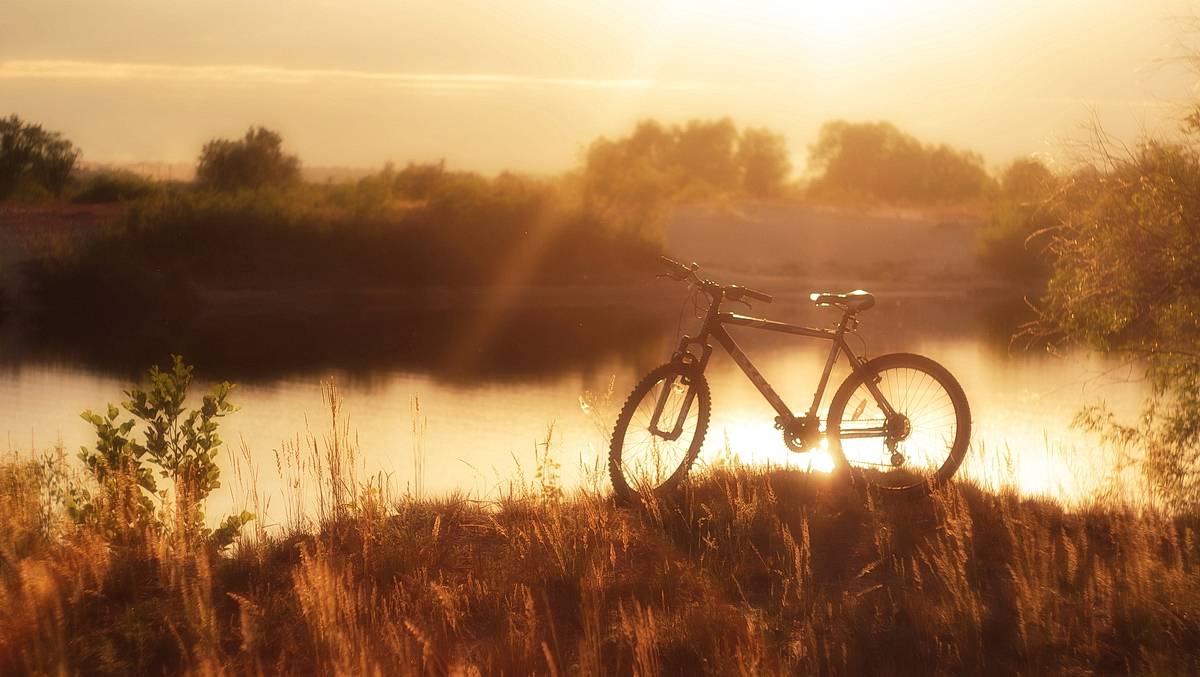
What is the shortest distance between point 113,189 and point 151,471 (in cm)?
3761

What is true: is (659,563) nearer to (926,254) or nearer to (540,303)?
(540,303)

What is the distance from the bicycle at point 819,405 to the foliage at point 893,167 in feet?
209

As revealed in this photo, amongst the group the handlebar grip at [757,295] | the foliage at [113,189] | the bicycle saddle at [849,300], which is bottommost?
the bicycle saddle at [849,300]

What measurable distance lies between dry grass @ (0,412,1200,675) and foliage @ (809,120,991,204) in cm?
6428

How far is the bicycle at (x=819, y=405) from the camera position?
6109mm

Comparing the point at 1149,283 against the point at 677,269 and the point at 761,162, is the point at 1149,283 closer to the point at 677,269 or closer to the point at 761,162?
the point at 677,269

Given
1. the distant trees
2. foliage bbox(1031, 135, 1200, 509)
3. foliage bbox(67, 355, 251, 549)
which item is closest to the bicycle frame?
foliage bbox(67, 355, 251, 549)

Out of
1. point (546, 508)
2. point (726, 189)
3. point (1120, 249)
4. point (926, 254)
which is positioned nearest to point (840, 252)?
point (926, 254)

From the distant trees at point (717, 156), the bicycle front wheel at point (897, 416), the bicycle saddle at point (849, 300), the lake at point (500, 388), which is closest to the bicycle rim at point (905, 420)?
the bicycle front wheel at point (897, 416)

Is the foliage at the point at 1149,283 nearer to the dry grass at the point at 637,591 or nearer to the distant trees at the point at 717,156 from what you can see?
the dry grass at the point at 637,591

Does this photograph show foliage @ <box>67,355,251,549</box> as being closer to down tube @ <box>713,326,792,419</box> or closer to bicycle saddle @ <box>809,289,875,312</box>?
down tube @ <box>713,326,792,419</box>

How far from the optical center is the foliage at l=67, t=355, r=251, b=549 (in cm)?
608

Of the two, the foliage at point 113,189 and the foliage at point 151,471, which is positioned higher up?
the foliage at point 113,189

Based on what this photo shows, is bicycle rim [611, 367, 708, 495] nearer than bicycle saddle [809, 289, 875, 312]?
No
